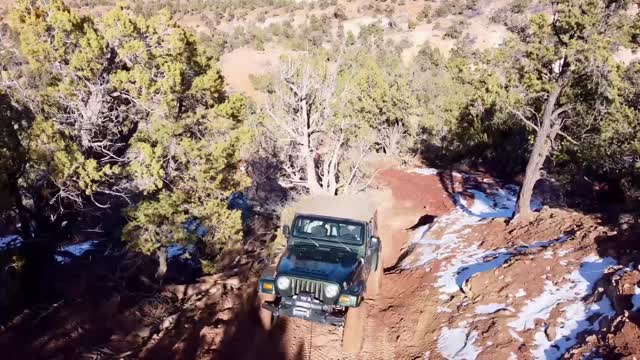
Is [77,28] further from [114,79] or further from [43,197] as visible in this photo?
[43,197]

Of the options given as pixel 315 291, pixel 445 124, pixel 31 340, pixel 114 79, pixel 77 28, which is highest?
pixel 77 28

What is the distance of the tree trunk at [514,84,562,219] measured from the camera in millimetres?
12188

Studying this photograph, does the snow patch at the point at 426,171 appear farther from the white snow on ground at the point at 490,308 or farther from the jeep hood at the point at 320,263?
the jeep hood at the point at 320,263

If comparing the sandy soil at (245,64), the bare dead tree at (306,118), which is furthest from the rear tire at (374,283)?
the sandy soil at (245,64)

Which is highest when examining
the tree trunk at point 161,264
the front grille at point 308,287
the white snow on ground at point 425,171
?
the front grille at point 308,287

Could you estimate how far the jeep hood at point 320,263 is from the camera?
748cm

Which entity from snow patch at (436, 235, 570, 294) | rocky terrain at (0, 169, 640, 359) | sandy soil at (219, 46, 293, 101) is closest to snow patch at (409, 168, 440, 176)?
rocky terrain at (0, 169, 640, 359)

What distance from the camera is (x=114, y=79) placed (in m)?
11.3

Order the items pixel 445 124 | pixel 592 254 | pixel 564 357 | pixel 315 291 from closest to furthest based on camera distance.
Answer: pixel 564 357
pixel 315 291
pixel 592 254
pixel 445 124

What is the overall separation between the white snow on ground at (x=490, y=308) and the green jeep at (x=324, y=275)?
2.05m

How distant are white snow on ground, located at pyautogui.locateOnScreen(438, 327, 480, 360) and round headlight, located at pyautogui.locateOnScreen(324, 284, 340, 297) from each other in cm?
214

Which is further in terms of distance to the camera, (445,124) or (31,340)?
(445,124)

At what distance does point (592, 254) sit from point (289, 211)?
7.98m

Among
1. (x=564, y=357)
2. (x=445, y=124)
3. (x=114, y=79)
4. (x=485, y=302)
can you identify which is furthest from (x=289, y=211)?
(x=445, y=124)
